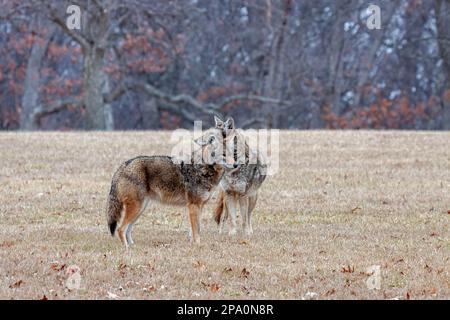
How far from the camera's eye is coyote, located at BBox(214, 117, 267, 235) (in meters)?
12.9

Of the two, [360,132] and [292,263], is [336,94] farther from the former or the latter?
[292,263]

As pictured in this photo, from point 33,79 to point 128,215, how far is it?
34445mm

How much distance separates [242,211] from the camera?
43.3 feet

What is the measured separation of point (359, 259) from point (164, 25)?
2815cm

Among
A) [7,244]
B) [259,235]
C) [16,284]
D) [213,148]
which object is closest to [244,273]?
[16,284]

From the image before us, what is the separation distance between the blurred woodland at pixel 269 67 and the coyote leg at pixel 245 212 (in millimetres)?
29840

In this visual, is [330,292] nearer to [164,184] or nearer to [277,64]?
[164,184]

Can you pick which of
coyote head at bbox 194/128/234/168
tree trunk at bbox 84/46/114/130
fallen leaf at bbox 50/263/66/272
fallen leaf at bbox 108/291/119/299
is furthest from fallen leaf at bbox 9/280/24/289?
tree trunk at bbox 84/46/114/130

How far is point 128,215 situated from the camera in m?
11.7

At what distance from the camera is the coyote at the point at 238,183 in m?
12.9

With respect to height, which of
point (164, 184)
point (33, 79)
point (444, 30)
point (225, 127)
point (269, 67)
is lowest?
point (164, 184)

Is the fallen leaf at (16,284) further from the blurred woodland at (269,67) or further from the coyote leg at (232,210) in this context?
the blurred woodland at (269,67)

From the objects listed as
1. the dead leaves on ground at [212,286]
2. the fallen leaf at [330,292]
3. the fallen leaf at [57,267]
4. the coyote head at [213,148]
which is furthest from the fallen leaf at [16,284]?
the coyote head at [213,148]

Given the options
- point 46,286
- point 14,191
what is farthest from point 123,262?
point 14,191
